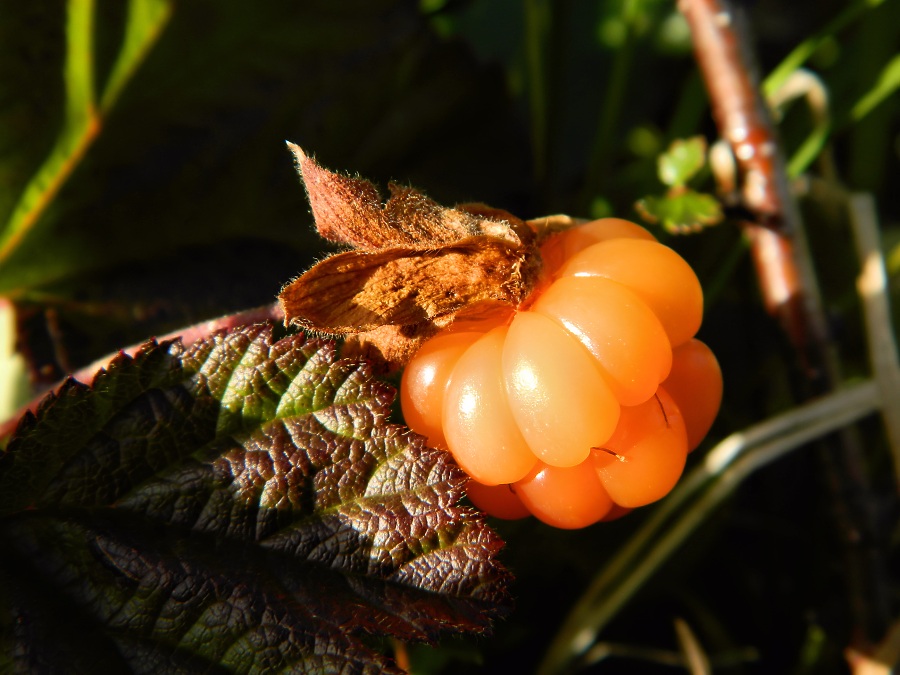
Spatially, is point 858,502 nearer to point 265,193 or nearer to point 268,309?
point 268,309

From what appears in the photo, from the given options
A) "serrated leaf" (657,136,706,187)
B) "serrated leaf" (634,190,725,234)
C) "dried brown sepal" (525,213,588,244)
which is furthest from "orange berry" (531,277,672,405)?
"serrated leaf" (657,136,706,187)

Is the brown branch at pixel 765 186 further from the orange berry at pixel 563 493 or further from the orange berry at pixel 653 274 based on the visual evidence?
the orange berry at pixel 563 493

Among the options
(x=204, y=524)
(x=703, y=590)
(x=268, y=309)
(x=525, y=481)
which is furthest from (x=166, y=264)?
(x=703, y=590)

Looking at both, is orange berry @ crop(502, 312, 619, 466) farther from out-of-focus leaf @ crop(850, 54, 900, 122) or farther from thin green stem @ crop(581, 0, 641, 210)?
out-of-focus leaf @ crop(850, 54, 900, 122)

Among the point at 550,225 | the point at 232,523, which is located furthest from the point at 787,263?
the point at 232,523

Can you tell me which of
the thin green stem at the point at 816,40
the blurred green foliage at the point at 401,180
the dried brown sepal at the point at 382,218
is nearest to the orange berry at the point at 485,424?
the dried brown sepal at the point at 382,218

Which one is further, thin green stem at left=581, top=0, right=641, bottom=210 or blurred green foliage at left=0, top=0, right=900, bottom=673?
thin green stem at left=581, top=0, right=641, bottom=210

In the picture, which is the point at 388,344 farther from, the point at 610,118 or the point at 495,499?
the point at 610,118
